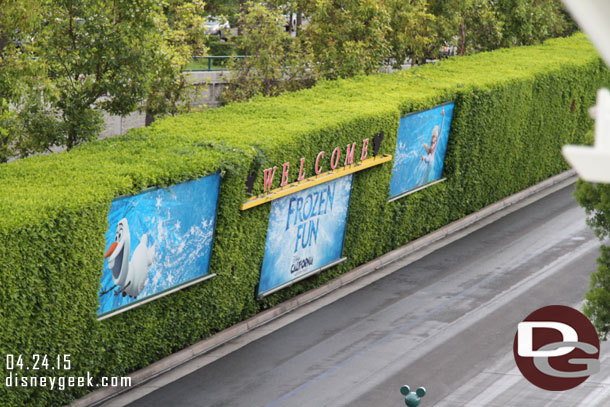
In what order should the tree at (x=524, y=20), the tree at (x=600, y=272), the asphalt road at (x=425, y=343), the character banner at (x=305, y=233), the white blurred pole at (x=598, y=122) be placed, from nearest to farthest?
the white blurred pole at (x=598, y=122), the tree at (x=600, y=272), the asphalt road at (x=425, y=343), the character banner at (x=305, y=233), the tree at (x=524, y=20)

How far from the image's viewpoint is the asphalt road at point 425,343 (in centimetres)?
1609

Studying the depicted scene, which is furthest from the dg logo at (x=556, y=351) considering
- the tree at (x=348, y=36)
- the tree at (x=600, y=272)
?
the tree at (x=348, y=36)

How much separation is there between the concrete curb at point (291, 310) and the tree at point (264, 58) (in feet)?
21.2

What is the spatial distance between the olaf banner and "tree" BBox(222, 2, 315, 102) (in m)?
9.82

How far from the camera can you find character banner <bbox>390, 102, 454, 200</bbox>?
78.4ft

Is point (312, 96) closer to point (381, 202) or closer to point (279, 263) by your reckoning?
point (381, 202)

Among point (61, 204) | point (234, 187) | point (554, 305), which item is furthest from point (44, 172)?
point (554, 305)

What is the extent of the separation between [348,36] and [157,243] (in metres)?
14.2

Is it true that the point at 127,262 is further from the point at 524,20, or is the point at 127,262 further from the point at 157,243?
the point at 524,20

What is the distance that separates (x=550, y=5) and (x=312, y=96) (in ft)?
64.2

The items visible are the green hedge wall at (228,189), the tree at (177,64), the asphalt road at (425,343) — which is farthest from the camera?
the tree at (177,64)

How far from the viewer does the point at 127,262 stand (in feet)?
52.2

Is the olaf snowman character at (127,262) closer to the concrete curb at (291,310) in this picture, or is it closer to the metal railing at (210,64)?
the concrete curb at (291,310)

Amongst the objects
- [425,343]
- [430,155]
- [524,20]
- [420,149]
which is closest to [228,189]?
[425,343]
